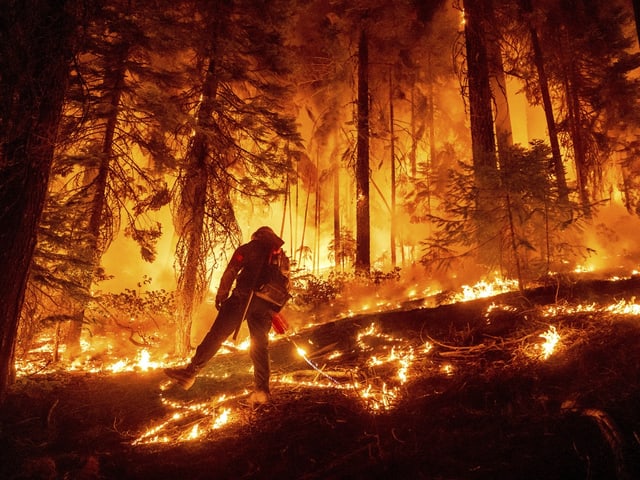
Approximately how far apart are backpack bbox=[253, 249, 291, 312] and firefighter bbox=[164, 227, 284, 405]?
0.07m

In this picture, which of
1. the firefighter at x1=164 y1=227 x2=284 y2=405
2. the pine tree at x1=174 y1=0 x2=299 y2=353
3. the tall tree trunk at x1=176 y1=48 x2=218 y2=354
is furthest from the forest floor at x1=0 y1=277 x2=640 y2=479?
the pine tree at x1=174 y1=0 x2=299 y2=353

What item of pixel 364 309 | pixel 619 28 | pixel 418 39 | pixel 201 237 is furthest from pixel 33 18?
pixel 619 28

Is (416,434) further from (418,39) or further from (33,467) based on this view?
(418,39)

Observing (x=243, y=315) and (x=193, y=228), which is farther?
(x=193, y=228)

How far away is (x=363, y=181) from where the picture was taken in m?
14.4

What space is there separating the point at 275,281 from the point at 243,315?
0.63 m

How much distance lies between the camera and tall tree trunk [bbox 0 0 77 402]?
423cm

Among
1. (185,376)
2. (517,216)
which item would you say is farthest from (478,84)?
(185,376)

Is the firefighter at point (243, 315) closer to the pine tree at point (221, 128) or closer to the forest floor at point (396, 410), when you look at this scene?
the forest floor at point (396, 410)

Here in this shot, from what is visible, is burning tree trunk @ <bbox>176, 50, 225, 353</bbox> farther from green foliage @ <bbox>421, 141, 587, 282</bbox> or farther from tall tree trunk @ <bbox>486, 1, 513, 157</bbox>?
tall tree trunk @ <bbox>486, 1, 513, 157</bbox>

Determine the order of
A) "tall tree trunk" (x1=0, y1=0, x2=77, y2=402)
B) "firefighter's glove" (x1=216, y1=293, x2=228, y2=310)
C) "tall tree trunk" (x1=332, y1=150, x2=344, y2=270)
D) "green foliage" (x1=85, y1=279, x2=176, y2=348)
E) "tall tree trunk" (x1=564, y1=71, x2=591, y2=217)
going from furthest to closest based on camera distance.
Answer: "tall tree trunk" (x1=332, y1=150, x2=344, y2=270), "tall tree trunk" (x1=564, y1=71, x2=591, y2=217), "green foliage" (x1=85, y1=279, x2=176, y2=348), "firefighter's glove" (x1=216, y1=293, x2=228, y2=310), "tall tree trunk" (x1=0, y1=0, x2=77, y2=402)

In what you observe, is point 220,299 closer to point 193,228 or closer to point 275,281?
point 275,281

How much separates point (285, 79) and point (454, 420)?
9.29 meters

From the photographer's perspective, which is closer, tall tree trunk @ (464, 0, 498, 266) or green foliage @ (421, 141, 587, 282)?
green foliage @ (421, 141, 587, 282)
